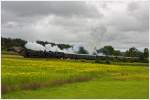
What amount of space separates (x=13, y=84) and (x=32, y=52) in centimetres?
5222

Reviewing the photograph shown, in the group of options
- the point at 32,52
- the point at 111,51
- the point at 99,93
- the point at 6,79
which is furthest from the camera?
the point at 111,51

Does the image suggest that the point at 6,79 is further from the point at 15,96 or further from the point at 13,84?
the point at 15,96

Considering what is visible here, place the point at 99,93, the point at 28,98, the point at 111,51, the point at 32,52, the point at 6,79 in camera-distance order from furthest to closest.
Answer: the point at 111,51, the point at 32,52, the point at 6,79, the point at 99,93, the point at 28,98

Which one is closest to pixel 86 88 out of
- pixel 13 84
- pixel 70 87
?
pixel 70 87

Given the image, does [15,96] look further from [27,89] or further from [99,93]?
[99,93]

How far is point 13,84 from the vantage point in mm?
23562

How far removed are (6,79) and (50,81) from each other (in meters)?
3.72

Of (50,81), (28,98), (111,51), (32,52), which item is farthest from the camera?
(111,51)

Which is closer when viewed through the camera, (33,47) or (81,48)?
(33,47)

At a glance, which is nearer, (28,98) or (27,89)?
(28,98)

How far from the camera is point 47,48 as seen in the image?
85.7 metres

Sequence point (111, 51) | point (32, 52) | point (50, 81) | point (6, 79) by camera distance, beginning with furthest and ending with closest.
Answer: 1. point (111, 51)
2. point (32, 52)
3. point (50, 81)
4. point (6, 79)

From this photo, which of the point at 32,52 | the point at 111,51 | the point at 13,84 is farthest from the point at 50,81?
the point at 111,51

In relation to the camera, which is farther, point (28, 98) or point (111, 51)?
point (111, 51)
